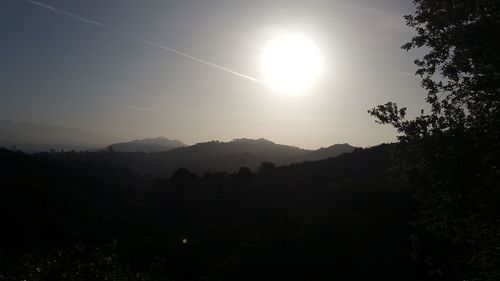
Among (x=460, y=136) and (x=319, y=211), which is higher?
(x=460, y=136)

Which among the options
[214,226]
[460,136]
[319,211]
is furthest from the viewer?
[214,226]

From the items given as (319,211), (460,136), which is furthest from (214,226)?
(460,136)

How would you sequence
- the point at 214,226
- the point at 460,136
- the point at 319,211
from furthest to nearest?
the point at 214,226, the point at 319,211, the point at 460,136

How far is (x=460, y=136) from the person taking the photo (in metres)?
14.9

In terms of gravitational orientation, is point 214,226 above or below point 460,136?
below

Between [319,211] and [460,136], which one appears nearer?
[460,136]

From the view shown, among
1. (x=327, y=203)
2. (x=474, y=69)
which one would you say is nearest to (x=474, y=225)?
(x=474, y=69)

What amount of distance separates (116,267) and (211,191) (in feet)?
346

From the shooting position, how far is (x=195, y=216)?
106062 mm

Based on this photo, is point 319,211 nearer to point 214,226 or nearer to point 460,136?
point 214,226

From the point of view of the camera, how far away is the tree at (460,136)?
14336 mm

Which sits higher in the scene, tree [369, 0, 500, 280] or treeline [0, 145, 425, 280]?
tree [369, 0, 500, 280]

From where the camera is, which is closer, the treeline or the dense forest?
the dense forest

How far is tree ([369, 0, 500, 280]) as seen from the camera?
14336mm
